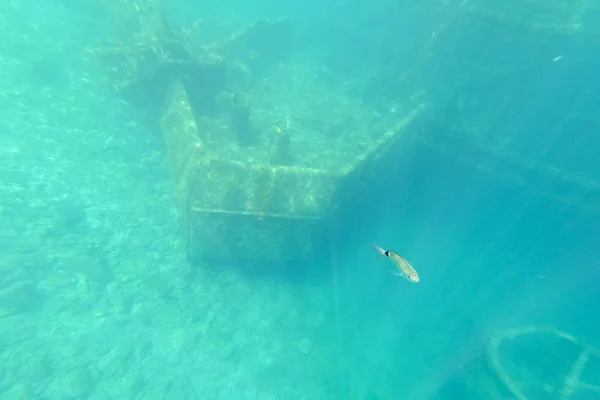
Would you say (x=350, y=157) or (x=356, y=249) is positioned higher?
(x=350, y=157)

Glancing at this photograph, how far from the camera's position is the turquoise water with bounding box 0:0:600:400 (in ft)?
28.1

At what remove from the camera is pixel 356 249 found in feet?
38.7

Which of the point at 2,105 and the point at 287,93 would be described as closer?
the point at 2,105

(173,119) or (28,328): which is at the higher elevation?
(173,119)

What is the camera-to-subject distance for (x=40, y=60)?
1577 centimetres

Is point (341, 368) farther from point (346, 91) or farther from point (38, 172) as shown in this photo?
point (346, 91)

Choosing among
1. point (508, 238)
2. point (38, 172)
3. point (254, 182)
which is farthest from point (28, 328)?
point (508, 238)

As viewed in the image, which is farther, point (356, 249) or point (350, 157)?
point (350, 157)

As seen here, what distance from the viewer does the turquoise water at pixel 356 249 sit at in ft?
28.1

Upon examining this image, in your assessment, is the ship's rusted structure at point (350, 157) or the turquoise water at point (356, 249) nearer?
the turquoise water at point (356, 249)

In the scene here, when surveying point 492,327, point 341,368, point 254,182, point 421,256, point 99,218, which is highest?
point 254,182

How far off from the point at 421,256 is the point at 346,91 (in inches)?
425

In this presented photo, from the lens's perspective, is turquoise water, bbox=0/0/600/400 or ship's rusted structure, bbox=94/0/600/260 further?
ship's rusted structure, bbox=94/0/600/260

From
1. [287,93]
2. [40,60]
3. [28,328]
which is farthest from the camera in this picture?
[287,93]
